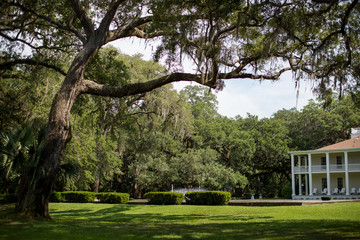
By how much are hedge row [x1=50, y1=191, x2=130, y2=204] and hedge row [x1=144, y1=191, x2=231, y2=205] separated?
198cm

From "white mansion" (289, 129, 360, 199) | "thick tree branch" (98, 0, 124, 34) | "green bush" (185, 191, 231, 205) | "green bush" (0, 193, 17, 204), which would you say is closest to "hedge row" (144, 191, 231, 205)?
"green bush" (185, 191, 231, 205)

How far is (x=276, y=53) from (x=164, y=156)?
61.5 ft

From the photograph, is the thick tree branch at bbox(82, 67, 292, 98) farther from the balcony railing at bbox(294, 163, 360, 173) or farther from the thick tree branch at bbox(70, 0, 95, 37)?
the balcony railing at bbox(294, 163, 360, 173)

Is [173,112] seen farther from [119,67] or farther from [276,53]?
Answer: [276,53]

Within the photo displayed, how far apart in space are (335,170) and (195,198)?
15.6 meters

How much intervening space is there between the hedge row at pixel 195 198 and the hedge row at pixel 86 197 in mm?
1977

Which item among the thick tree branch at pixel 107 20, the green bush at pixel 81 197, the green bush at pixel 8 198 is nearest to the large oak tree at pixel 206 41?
the thick tree branch at pixel 107 20

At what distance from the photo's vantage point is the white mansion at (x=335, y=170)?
26.9m

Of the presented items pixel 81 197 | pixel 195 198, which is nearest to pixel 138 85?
pixel 195 198

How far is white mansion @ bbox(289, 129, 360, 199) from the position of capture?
88.3 ft

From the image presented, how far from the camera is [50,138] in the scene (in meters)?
8.76

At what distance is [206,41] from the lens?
9.22 meters

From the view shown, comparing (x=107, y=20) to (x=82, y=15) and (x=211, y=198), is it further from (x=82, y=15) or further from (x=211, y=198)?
(x=211, y=198)

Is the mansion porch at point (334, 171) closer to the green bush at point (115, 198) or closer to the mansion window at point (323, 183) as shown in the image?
the mansion window at point (323, 183)
